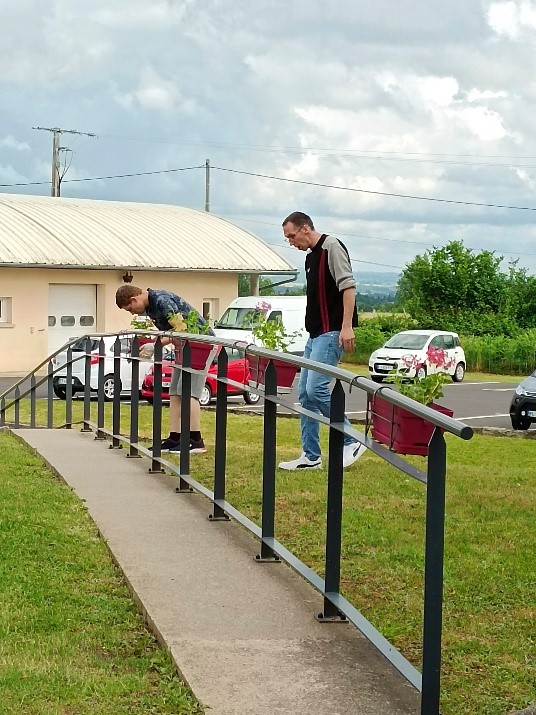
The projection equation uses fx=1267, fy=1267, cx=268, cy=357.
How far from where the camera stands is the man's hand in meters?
8.69

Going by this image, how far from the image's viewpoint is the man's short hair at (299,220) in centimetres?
876

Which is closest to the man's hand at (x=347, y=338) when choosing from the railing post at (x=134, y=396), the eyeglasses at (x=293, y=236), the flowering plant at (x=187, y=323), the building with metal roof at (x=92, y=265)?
the eyeglasses at (x=293, y=236)

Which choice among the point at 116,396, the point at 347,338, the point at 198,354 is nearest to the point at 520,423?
the point at 116,396

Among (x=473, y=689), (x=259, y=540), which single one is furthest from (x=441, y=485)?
(x=259, y=540)

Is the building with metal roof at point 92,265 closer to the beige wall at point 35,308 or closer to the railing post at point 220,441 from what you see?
the beige wall at point 35,308

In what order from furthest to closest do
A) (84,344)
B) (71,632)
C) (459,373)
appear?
(459,373)
(84,344)
(71,632)

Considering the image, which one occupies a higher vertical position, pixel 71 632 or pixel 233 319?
pixel 233 319

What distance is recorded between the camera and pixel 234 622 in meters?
4.95

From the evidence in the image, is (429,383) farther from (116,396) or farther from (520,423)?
(520,423)

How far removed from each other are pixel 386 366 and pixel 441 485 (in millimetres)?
33079

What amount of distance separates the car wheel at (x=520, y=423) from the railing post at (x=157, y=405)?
1212 cm

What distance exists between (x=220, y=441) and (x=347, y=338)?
1.84 meters

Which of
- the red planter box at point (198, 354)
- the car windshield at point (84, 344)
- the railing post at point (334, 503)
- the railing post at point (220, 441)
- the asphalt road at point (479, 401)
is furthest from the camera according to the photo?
the asphalt road at point (479, 401)

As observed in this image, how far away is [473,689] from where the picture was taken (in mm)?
4309
